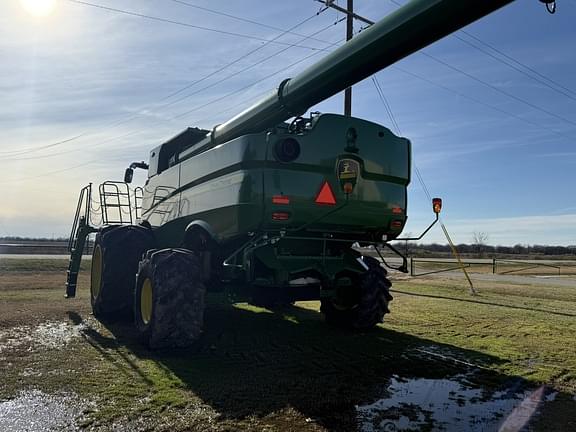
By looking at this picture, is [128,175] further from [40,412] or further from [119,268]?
[40,412]

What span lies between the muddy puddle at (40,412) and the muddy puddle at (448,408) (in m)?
2.18

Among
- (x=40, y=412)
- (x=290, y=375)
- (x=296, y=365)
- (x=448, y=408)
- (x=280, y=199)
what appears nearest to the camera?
(x=40, y=412)

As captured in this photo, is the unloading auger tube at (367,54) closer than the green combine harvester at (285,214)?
Yes

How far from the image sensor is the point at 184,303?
566cm

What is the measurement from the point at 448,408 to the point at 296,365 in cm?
179

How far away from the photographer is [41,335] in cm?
673

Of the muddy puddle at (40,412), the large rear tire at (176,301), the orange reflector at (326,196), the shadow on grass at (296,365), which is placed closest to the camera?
the muddy puddle at (40,412)

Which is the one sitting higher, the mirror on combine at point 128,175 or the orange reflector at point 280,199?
the mirror on combine at point 128,175

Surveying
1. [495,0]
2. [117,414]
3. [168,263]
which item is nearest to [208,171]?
[168,263]

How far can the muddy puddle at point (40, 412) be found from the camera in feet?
11.7

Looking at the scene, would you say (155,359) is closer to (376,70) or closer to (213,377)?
(213,377)

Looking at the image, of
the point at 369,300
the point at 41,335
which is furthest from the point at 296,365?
the point at 41,335

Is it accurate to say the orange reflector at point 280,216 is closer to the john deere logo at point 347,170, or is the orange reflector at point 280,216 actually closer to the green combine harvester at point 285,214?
the green combine harvester at point 285,214

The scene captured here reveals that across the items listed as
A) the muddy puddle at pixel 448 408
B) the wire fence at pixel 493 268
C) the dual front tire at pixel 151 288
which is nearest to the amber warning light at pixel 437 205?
the muddy puddle at pixel 448 408
